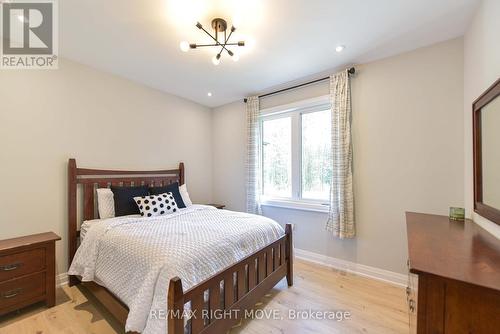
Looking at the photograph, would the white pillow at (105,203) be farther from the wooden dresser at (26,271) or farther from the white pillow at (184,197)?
the white pillow at (184,197)

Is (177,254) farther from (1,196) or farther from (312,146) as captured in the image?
(312,146)

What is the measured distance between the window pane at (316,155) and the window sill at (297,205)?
12 centimetres

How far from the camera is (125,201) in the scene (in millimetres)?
2602

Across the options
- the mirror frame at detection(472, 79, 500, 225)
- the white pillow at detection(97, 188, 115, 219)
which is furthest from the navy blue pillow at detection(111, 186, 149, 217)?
the mirror frame at detection(472, 79, 500, 225)

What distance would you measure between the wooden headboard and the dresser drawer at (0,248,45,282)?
0.47 metres

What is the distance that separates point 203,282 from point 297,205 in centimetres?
200

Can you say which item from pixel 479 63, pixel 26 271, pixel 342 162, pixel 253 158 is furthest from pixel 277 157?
pixel 26 271

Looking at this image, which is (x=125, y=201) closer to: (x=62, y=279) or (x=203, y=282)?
(x=62, y=279)

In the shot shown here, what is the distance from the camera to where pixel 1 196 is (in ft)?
6.81

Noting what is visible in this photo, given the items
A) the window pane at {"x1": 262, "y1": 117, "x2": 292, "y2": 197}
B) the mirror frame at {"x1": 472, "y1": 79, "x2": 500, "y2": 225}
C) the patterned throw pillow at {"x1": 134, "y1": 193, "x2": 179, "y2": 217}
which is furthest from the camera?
the window pane at {"x1": 262, "y1": 117, "x2": 292, "y2": 197}

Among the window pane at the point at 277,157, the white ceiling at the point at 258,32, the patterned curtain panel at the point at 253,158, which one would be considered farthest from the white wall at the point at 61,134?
the window pane at the point at 277,157

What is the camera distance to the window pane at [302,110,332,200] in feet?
9.77

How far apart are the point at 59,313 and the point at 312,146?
3.21m

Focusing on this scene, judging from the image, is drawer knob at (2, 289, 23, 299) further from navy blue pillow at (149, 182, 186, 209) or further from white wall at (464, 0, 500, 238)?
white wall at (464, 0, 500, 238)
